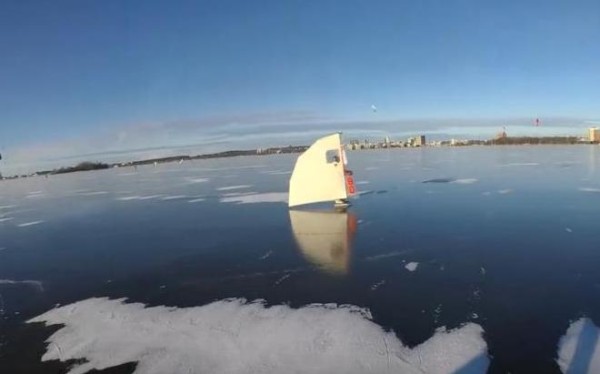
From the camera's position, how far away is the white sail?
2030 centimetres

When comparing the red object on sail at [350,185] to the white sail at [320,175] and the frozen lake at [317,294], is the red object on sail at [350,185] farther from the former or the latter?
the frozen lake at [317,294]

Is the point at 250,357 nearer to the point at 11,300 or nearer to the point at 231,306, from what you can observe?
the point at 231,306

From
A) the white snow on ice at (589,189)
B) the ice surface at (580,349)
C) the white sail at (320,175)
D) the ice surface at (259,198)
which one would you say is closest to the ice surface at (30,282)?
the ice surface at (580,349)

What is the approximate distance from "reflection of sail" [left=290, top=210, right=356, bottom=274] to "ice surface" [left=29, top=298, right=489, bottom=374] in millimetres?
2963

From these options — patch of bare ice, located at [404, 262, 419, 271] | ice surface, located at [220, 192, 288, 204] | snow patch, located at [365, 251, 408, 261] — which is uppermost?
ice surface, located at [220, 192, 288, 204]

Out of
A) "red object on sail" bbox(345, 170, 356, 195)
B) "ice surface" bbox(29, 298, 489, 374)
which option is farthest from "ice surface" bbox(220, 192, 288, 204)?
"ice surface" bbox(29, 298, 489, 374)

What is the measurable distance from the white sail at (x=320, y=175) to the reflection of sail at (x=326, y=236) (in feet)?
3.73

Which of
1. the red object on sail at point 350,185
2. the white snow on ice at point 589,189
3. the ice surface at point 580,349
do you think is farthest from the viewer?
the red object on sail at point 350,185

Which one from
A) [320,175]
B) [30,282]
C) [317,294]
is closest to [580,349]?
[317,294]

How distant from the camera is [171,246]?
14.0 metres

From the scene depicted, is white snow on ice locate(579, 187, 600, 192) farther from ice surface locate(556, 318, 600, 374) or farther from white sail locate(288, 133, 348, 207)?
ice surface locate(556, 318, 600, 374)

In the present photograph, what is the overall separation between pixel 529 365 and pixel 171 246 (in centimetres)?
1056

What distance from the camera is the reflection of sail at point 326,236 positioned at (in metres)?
11.2

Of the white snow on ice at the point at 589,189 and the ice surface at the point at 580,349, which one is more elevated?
the ice surface at the point at 580,349
